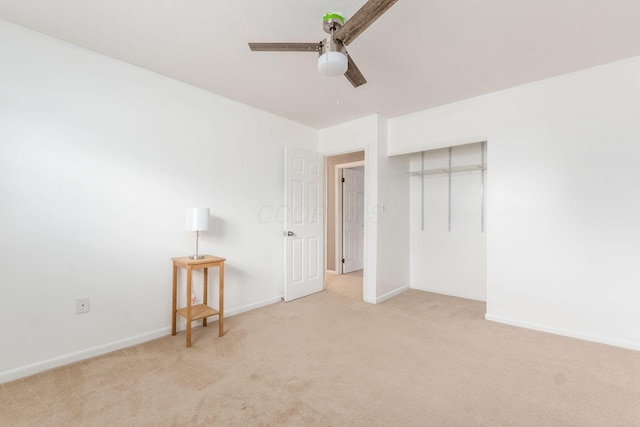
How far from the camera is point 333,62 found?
5.23 ft

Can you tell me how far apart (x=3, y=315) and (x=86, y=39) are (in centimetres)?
212

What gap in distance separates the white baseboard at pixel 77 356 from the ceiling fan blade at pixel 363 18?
2908 mm

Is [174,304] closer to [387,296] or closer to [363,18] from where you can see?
[387,296]

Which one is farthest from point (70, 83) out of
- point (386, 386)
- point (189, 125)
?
point (386, 386)

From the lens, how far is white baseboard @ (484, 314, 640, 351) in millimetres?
2488

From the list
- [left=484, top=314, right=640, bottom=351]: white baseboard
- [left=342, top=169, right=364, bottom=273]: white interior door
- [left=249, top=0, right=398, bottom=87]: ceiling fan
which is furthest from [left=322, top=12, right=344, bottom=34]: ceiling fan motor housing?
[left=342, top=169, right=364, bottom=273]: white interior door

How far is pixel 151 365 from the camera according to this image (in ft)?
7.28

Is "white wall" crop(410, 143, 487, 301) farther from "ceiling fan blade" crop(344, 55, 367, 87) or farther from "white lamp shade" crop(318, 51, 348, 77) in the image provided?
"white lamp shade" crop(318, 51, 348, 77)

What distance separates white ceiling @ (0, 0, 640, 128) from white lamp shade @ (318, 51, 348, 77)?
440 mm

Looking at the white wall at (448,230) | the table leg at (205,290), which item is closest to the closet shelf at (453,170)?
the white wall at (448,230)

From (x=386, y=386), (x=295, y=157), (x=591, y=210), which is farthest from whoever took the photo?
(x=295, y=157)

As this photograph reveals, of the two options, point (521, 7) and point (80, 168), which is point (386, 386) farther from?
point (80, 168)

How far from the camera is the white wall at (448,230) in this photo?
12.9 feet

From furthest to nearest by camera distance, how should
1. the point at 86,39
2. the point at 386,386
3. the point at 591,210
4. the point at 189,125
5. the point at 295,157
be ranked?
the point at 295,157 → the point at 189,125 → the point at 591,210 → the point at 86,39 → the point at 386,386
